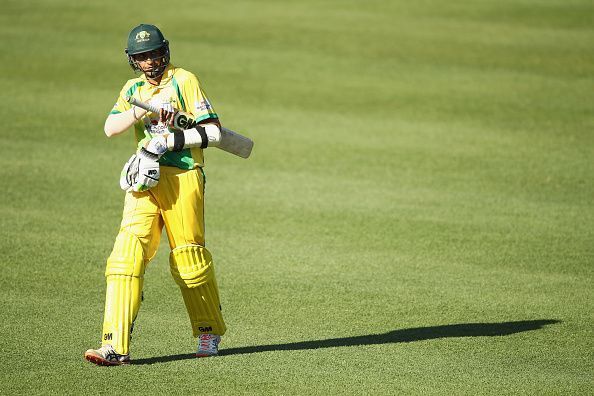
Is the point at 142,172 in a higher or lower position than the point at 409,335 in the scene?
higher

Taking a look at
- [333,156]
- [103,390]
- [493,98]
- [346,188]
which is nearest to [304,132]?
[333,156]

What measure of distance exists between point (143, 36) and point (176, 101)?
49 centimetres

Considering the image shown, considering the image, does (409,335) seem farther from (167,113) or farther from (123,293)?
(167,113)

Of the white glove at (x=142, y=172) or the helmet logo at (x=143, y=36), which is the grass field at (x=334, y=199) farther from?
the helmet logo at (x=143, y=36)

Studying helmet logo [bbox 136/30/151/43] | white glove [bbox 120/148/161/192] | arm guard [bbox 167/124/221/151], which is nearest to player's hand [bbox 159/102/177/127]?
arm guard [bbox 167/124/221/151]

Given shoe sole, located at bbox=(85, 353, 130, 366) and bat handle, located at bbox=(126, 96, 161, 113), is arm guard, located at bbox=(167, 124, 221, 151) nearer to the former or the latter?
bat handle, located at bbox=(126, 96, 161, 113)

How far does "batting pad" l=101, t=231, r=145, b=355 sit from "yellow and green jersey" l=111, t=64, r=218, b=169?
0.68m

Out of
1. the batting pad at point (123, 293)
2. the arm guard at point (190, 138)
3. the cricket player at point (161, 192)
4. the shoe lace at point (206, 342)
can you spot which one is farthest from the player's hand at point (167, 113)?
the shoe lace at point (206, 342)

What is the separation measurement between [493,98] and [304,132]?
12.3 ft

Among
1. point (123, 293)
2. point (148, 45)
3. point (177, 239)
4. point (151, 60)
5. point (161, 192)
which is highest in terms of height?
point (148, 45)

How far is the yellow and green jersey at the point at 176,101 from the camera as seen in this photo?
267 inches

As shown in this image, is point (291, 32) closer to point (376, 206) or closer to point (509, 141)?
point (509, 141)

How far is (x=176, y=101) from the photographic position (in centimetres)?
680

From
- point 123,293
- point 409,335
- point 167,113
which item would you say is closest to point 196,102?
point 167,113
